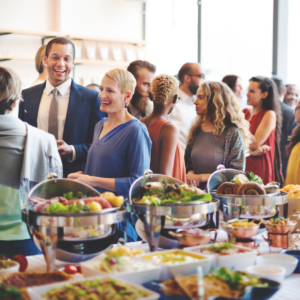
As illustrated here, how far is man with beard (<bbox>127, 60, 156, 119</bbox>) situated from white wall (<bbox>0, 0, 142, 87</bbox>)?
333 cm

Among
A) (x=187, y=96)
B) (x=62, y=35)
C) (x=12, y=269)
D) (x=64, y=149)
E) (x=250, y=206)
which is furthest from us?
(x=62, y=35)

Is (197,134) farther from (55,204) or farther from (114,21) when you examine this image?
(114,21)

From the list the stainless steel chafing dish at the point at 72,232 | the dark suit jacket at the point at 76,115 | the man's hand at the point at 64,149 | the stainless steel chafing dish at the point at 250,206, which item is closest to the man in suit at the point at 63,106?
the dark suit jacket at the point at 76,115

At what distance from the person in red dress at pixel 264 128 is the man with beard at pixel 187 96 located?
A: 0.54m

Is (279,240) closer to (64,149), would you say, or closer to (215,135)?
(215,135)

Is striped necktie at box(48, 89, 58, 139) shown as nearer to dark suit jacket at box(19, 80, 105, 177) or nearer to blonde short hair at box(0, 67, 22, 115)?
dark suit jacket at box(19, 80, 105, 177)

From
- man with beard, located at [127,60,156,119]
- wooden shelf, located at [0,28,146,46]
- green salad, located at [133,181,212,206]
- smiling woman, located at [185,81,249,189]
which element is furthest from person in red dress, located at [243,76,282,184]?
wooden shelf, located at [0,28,146,46]

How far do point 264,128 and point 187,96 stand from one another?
77cm

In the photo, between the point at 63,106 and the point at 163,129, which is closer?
the point at 163,129

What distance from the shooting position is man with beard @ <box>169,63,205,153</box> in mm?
3838

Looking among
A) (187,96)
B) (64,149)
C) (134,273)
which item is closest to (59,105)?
(64,149)

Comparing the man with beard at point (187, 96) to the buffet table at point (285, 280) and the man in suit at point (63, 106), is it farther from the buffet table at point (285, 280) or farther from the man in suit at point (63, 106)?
the buffet table at point (285, 280)

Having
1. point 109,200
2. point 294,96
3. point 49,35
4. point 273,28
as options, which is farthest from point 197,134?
point 49,35

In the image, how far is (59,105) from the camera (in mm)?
2881
